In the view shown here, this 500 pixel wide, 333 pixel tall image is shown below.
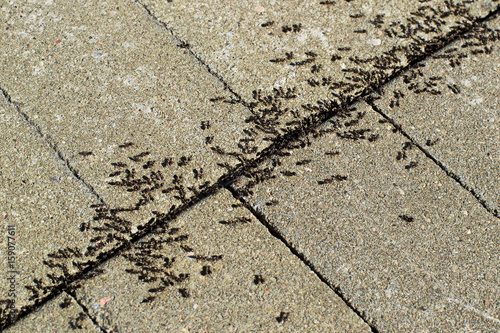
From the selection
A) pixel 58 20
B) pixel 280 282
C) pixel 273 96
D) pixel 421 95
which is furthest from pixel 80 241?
pixel 421 95

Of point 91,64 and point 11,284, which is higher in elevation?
point 91,64

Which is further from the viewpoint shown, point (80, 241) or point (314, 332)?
point (80, 241)

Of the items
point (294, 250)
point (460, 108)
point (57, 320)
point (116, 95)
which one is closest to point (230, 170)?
point (294, 250)

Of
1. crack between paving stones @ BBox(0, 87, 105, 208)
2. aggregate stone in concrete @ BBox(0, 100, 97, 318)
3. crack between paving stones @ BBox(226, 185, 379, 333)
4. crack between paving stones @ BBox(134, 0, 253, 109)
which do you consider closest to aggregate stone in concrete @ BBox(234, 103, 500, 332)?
crack between paving stones @ BBox(226, 185, 379, 333)

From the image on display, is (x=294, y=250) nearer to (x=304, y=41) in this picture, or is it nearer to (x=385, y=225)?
(x=385, y=225)

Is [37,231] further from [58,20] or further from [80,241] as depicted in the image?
[58,20]

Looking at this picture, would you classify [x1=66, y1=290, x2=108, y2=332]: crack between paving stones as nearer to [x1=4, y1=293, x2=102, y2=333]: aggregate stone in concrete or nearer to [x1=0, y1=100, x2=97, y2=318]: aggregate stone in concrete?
[x1=4, y1=293, x2=102, y2=333]: aggregate stone in concrete
